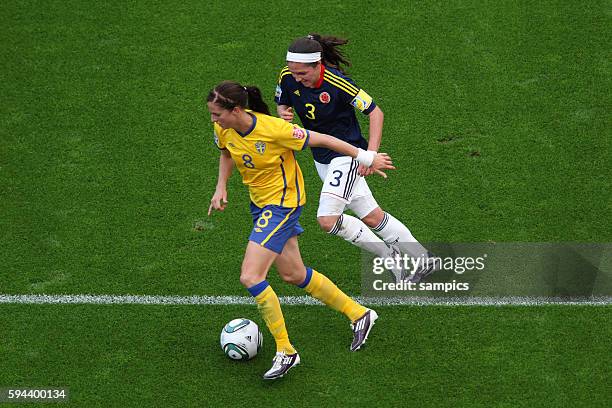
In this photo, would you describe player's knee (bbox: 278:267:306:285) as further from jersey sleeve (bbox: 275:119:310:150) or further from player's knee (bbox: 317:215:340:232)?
jersey sleeve (bbox: 275:119:310:150)

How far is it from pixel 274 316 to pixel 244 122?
59.9 inches

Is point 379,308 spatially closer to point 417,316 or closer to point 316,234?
point 417,316

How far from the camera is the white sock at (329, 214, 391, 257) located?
8.58m

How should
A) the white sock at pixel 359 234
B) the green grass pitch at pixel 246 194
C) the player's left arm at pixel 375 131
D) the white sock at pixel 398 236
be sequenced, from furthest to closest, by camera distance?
the white sock at pixel 398 236 → the white sock at pixel 359 234 → the player's left arm at pixel 375 131 → the green grass pitch at pixel 246 194

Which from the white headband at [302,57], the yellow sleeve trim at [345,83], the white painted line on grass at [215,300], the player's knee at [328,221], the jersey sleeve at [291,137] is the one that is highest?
the white headband at [302,57]

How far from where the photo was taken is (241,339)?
791 cm

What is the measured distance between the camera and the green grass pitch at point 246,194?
7801 millimetres

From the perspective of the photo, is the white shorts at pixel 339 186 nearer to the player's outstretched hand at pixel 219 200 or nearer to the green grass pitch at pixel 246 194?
the green grass pitch at pixel 246 194

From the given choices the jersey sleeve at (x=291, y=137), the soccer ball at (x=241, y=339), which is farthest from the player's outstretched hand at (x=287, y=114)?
the soccer ball at (x=241, y=339)

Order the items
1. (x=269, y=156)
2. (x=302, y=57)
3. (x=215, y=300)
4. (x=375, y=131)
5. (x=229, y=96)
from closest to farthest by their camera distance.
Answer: (x=229, y=96), (x=269, y=156), (x=302, y=57), (x=375, y=131), (x=215, y=300)

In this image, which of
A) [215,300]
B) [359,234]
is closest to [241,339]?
[215,300]

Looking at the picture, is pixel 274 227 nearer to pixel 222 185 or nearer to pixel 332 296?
pixel 222 185

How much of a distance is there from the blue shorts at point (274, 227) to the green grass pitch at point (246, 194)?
3.46ft

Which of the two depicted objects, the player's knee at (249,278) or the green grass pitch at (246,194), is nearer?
the player's knee at (249,278)
